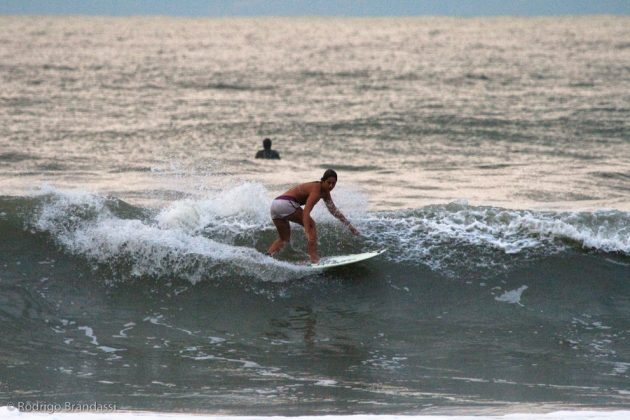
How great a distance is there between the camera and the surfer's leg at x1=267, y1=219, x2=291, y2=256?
1202 centimetres

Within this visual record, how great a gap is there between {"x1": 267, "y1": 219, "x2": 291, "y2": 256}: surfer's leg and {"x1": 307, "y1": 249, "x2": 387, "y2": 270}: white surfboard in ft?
1.62

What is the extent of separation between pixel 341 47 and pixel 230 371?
54.0 meters

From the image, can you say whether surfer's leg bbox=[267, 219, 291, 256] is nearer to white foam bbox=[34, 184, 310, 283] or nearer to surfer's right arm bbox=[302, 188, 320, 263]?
white foam bbox=[34, 184, 310, 283]

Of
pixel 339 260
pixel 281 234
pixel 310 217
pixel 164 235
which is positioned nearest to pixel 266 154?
pixel 164 235

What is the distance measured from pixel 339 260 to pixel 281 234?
32.7 inches

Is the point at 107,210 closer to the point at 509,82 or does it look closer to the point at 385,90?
the point at 385,90

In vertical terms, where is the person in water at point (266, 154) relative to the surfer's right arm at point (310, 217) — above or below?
below

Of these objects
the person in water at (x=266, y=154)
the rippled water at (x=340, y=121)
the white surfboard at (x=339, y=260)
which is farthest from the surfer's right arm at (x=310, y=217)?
the person in water at (x=266, y=154)

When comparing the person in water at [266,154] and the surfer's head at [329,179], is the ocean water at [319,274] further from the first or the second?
the surfer's head at [329,179]

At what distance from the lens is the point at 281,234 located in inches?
478

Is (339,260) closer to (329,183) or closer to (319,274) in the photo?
(319,274)

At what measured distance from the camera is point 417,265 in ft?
41.9

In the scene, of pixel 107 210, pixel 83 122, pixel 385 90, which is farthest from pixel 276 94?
pixel 107 210

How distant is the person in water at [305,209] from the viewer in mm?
11500
